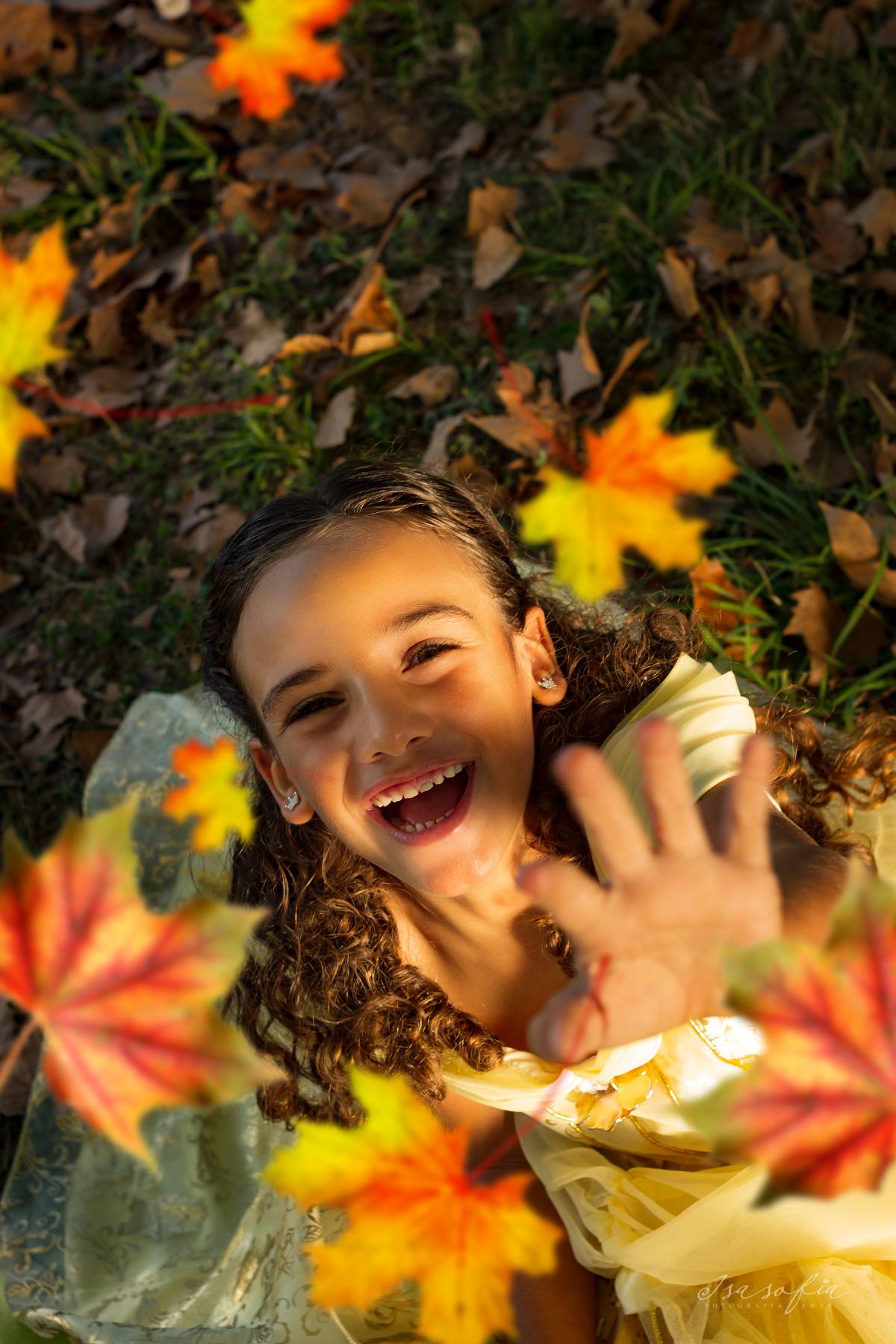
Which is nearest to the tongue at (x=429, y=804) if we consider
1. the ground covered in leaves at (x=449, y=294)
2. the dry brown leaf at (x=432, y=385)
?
the ground covered in leaves at (x=449, y=294)

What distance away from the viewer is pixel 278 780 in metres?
1.49

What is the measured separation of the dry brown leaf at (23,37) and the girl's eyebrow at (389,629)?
96.1 inches

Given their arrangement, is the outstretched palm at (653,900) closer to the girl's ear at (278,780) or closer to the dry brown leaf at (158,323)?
the girl's ear at (278,780)

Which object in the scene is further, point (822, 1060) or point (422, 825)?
point (422, 825)

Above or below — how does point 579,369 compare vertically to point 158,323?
below

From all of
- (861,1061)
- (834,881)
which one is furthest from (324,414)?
(861,1061)

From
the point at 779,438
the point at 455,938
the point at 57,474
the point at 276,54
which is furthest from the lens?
the point at 276,54

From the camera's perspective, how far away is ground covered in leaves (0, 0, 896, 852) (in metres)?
2.08

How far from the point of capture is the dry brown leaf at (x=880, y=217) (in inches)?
83.4

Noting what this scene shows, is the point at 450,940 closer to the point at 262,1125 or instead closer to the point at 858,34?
the point at 262,1125

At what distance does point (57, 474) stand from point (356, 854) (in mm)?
1408

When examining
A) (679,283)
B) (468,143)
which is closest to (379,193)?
(468,143)

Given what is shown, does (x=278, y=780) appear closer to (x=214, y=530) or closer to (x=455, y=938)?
(x=455, y=938)

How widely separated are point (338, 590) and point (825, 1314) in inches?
36.2
